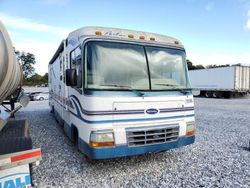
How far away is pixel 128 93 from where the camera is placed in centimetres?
389

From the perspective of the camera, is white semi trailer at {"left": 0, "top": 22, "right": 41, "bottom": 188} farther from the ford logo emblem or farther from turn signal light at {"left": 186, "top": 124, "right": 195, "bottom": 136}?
turn signal light at {"left": 186, "top": 124, "right": 195, "bottom": 136}

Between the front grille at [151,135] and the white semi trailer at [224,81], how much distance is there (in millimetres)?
21741

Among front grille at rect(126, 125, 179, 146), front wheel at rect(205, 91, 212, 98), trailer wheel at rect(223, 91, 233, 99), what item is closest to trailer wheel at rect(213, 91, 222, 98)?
trailer wheel at rect(223, 91, 233, 99)

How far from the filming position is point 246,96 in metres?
26.7

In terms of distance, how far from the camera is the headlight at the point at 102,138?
3666 millimetres

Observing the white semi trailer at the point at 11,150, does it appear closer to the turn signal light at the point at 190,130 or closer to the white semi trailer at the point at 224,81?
the turn signal light at the point at 190,130

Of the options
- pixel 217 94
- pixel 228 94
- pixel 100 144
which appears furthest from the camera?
pixel 217 94

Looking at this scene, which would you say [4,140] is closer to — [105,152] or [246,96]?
[105,152]

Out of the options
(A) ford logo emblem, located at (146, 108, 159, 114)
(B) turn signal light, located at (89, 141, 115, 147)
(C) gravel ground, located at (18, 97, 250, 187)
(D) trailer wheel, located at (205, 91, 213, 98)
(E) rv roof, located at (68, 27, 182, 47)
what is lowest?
(C) gravel ground, located at (18, 97, 250, 187)

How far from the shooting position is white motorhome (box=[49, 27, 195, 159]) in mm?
3740

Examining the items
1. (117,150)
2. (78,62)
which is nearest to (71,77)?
(78,62)

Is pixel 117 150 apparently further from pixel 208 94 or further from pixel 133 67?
pixel 208 94

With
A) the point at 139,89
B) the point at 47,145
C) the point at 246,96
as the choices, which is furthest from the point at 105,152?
the point at 246,96

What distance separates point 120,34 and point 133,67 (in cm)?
67
